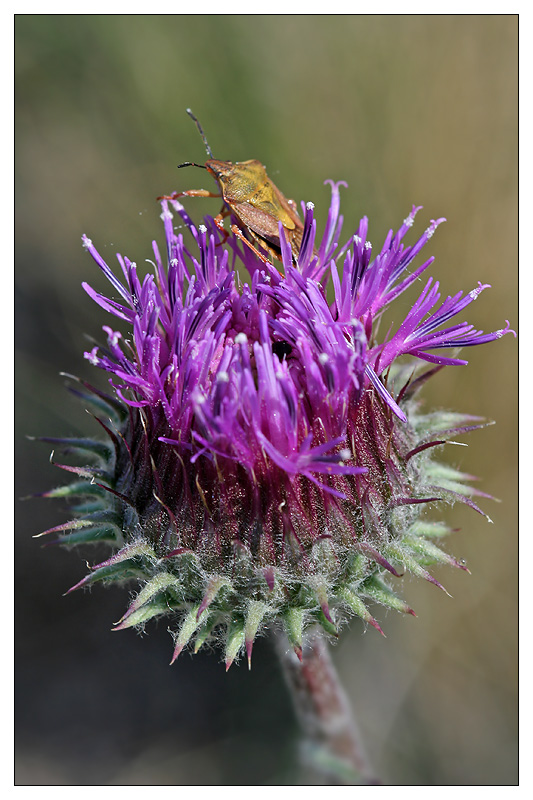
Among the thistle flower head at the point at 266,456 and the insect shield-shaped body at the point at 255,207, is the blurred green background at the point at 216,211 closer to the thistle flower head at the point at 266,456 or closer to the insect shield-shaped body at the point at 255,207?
the insect shield-shaped body at the point at 255,207

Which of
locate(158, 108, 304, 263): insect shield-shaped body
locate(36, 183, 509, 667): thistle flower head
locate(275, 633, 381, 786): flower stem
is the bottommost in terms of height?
locate(275, 633, 381, 786): flower stem

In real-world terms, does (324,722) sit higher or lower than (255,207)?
lower

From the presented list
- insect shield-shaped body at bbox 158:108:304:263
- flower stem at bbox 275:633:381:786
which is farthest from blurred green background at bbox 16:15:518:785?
insect shield-shaped body at bbox 158:108:304:263

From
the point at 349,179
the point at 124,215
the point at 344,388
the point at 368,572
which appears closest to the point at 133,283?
the point at 344,388

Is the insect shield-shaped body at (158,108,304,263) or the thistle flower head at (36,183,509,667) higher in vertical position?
the insect shield-shaped body at (158,108,304,263)

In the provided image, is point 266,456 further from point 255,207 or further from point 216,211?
point 216,211

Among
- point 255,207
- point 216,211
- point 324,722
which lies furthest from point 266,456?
point 216,211

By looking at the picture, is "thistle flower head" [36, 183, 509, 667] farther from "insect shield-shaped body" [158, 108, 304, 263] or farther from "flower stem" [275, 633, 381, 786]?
"flower stem" [275, 633, 381, 786]

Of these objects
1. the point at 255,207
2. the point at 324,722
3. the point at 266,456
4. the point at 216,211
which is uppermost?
the point at 216,211
